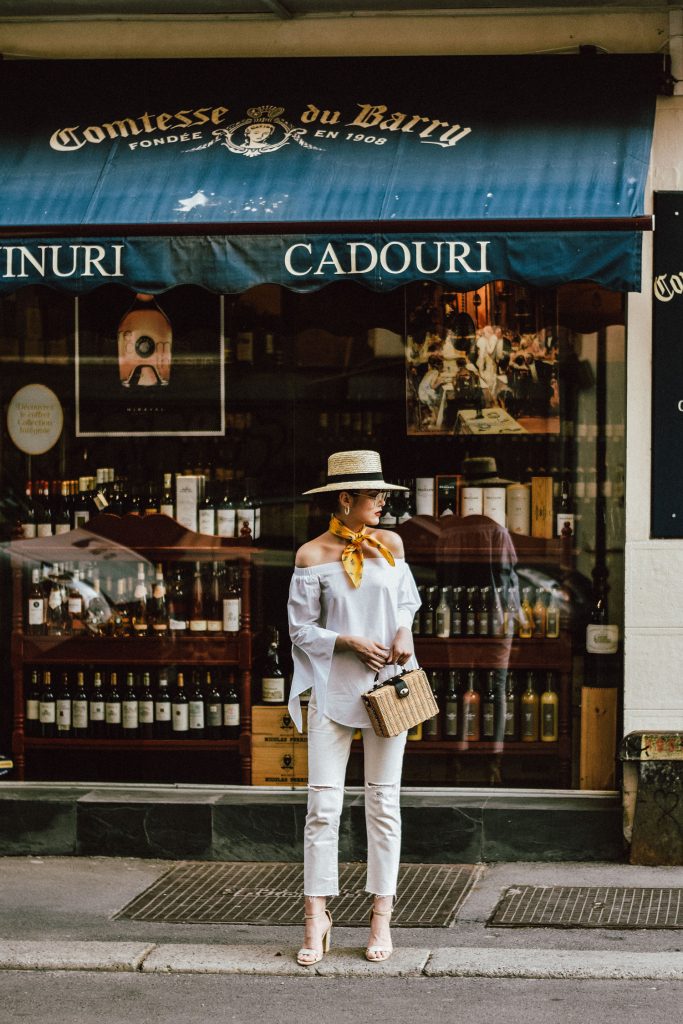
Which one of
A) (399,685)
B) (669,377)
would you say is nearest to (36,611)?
(399,685)

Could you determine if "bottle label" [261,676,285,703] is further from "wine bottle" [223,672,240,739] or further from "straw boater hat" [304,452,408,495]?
"straw boater hat" [304,452,408,495]

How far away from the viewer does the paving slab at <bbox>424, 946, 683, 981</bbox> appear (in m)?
6.09

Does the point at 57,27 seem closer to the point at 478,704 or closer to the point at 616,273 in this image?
the point at 616,273

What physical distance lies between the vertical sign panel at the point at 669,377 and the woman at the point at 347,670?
6.36 feet

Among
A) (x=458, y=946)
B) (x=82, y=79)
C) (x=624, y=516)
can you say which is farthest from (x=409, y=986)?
(x=82, y=79)

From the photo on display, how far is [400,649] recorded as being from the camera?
20.9ft

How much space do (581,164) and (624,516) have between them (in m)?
1.89

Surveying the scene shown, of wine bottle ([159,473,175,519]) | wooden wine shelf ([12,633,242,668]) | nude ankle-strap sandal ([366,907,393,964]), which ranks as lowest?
nude ankle-strap sandal ([366,907,393,964])

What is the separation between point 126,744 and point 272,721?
2.95ft

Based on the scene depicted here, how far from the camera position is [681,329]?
7738mm

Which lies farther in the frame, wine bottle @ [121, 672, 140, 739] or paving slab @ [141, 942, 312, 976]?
wine bottle @ [121, 672, 140, 739]

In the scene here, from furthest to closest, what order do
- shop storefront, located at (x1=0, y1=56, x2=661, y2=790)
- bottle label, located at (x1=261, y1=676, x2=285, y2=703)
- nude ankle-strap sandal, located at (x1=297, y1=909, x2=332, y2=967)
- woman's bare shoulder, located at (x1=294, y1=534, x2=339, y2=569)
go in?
bottle label, located at (x1=261, y1=676, x2=285, y2=703) < shop storefront, located at (x1=0, y1=56, x2=661, y2=790) < woman's bare shoulder, located at (x1=294, y1=534, x2=339, y2=569) < nude ankle-strap sandal, located at (x1=297, y1=909, x2=332, y2=967)

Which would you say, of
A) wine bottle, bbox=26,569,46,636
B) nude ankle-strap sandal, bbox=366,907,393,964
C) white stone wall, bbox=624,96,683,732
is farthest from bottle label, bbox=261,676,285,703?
nude ankle-strap sandal, bbox=366,907,393,964

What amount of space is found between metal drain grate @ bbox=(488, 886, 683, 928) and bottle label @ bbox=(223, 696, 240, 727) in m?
2.00
